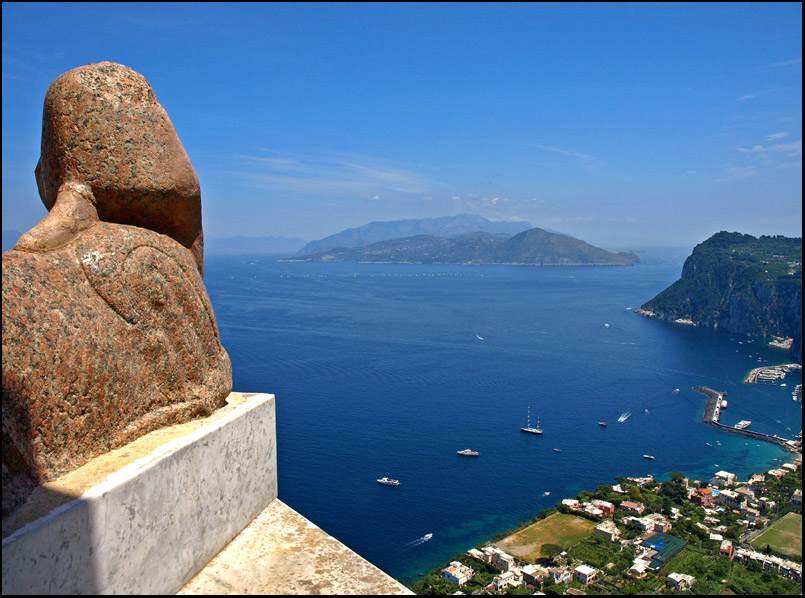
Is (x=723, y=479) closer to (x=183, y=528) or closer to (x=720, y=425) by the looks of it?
(x=720, y=425)

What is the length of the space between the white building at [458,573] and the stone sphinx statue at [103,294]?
13719 millimetres

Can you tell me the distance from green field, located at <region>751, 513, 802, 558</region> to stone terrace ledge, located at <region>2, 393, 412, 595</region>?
785 inches

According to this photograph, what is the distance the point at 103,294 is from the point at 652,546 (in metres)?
19.6

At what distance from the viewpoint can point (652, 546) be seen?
19.2 metres

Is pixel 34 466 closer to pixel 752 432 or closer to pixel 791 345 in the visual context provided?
pixel 752 432

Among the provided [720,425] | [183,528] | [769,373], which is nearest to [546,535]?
[720,425]

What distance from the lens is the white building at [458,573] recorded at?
16672mm

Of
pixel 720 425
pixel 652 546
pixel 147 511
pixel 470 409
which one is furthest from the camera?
pixel 720 425

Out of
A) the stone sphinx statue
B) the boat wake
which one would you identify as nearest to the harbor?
the boat wake

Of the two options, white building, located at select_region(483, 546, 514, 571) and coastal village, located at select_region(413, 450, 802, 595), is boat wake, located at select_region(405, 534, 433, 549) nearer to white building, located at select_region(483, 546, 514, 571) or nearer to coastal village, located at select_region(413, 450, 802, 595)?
coastal village, located at select_region(413, 450, 802, 595)

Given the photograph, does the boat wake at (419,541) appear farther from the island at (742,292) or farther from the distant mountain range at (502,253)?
the distant mountain range at (502,253)

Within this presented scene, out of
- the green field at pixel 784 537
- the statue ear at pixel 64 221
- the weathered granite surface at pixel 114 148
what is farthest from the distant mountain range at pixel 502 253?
the statue ear at pixel 64 221

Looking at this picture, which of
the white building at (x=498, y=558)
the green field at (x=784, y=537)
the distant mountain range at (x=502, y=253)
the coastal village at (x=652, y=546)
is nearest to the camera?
the coastal village at (x=652, y=546)

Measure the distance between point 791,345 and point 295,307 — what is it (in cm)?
4424
